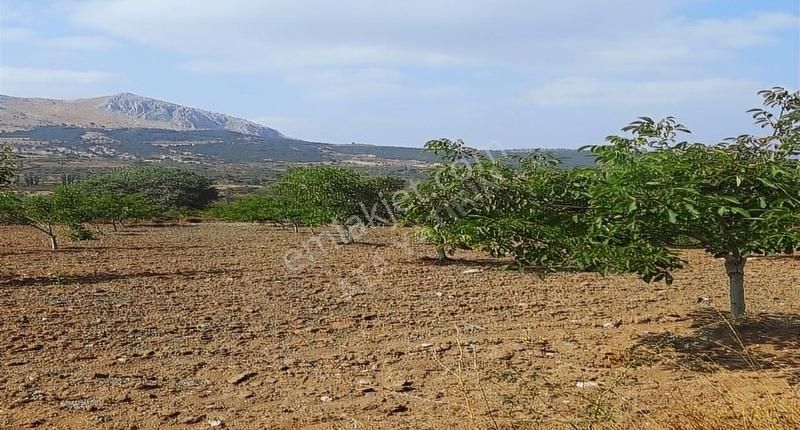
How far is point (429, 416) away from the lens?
5535mm

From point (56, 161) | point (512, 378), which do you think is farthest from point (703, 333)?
point (56, 161)

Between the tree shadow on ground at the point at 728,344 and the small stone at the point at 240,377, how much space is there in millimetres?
3649

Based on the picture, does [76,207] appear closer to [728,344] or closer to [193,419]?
[193,419]

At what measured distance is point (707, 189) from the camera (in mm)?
5949

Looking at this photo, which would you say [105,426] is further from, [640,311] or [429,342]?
[640,311]

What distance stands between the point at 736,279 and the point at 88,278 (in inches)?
464

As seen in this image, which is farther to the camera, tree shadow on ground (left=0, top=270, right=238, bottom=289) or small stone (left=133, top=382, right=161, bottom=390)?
tree shadow on ground (left=0, top=270, right=238, bottom=289)

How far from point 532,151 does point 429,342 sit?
8.35 ft

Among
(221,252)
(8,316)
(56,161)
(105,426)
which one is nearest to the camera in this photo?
(105,426)

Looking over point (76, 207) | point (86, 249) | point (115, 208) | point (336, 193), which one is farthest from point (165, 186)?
point (336, 193)

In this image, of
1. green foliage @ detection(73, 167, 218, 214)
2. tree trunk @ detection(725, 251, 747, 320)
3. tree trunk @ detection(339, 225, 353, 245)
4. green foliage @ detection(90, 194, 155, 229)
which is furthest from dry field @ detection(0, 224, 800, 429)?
green foliage @ detection(73, 167, 218, 214)

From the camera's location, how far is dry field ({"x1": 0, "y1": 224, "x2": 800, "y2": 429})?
5406mm

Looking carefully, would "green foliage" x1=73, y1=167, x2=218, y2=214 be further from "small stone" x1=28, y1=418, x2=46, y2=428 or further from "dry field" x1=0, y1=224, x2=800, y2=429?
"small stone" x1=28, y1=418, x2=46, y2=428

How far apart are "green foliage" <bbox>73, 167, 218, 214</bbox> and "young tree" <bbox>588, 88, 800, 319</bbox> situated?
215 feet
